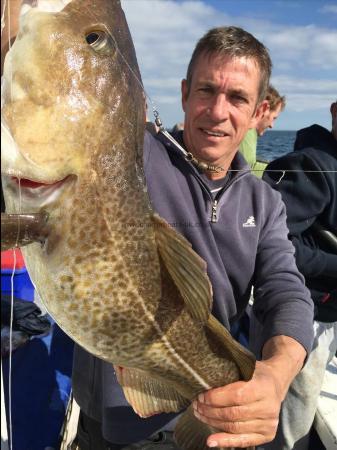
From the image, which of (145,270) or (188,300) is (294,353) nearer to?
(188,300)

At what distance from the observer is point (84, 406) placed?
2850 mm

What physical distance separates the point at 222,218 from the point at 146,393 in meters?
1.10

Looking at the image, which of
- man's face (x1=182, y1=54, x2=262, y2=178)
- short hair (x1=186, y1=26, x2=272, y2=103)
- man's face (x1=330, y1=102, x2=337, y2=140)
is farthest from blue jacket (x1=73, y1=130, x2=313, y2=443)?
man's face (x1=330, y1=102, x2=337, y2=140)

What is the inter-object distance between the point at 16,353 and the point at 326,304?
10.1 ft

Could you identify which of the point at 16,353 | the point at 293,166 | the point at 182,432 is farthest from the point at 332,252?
the point at 16,353

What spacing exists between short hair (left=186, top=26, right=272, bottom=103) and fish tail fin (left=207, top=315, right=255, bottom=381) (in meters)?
1.67

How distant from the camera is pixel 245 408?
2.11 meters

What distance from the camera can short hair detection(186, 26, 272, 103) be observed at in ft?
9.17

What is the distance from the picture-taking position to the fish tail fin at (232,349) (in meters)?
2.06

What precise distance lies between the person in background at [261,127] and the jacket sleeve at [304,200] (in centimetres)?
157

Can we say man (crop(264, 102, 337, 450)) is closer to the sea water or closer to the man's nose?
the man's nose

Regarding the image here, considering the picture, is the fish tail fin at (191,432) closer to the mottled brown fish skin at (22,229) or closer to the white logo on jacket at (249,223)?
the white logo on jacket at (249,223)

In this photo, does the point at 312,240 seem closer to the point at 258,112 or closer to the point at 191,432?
the point at 258,112

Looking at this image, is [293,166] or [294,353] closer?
[294,353]
